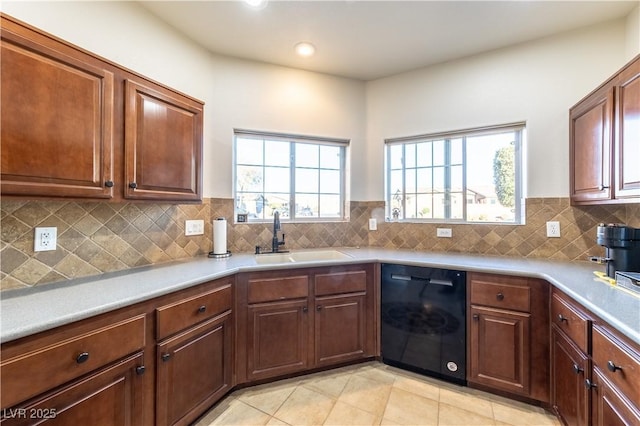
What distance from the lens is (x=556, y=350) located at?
1.66 m

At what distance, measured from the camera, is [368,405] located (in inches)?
73.3

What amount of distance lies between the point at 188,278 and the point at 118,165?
0.72 m

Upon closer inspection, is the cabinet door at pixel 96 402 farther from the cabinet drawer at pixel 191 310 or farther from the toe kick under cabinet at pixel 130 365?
the cabinet drawer at pixel 191 310

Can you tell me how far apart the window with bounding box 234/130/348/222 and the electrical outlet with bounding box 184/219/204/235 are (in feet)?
1.23

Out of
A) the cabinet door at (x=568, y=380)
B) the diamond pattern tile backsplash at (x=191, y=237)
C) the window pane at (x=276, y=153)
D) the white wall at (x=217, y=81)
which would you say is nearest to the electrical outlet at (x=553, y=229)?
the diamond pattern tile backsplash at (x=191, y=237)

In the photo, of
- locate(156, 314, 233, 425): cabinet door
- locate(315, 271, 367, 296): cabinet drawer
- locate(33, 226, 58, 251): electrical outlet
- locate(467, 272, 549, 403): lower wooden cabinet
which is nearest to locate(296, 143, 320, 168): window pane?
locate(315, 271, 367, 296): cabinet drawer

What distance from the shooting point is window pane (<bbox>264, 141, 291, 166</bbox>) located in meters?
2.75

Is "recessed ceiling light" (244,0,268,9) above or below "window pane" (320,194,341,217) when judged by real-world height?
above

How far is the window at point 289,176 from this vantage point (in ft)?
8.77

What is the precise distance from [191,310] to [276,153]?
1685 millimetres

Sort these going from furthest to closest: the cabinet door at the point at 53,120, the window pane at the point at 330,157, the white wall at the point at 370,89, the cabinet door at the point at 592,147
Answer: the window pane at the point at 330,157 < the white wall at the point at 370,89 < the cabinet door at the point at 592,147 < the cabinet door at the point at 53,120

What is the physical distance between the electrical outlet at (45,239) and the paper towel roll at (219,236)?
3.13 ft

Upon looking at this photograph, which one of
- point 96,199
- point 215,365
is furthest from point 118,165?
point 215,365

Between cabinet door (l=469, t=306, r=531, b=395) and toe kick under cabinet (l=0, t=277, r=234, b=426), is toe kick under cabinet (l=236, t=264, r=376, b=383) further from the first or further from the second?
cabinet door (l=469, t=306, r=531, b=395)
